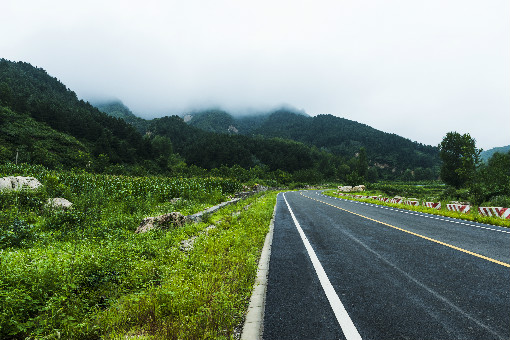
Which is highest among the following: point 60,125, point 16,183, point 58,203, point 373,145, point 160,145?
point 373,145

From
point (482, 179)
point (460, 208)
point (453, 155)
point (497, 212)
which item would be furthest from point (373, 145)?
point (497, 212)

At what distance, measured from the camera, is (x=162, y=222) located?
28.3 ft

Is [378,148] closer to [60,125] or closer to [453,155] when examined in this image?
[453,155]

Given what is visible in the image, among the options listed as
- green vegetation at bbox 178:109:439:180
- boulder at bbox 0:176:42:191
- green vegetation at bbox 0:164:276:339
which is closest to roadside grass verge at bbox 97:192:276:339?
green vegetation at bbox 0:164:276:339

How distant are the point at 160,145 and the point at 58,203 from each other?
118 metres

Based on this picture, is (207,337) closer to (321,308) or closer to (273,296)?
(273,296)

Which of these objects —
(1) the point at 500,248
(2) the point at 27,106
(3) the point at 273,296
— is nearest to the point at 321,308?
(3) the point at 273,296

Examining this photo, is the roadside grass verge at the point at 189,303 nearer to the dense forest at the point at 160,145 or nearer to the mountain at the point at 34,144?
the dense forest at the point at 160,145

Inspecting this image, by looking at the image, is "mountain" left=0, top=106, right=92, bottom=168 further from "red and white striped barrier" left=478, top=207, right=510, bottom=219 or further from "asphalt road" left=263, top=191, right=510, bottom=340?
"red and white striped barrier" left=478, top=207, right=510, bottom=219

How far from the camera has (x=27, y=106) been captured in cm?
8344

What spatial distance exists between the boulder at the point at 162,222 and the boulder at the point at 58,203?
192 inches

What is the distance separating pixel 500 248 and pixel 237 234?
23.6 ft

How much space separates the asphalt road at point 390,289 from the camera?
278 cm

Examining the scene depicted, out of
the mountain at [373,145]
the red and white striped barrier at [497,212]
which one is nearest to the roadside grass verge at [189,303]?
the red and white striped barrier at [497,212]
